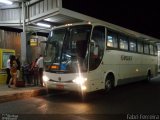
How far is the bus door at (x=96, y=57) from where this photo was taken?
10797 mm

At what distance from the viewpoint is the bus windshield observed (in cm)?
1047

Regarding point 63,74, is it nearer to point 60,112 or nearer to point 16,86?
point 60,112

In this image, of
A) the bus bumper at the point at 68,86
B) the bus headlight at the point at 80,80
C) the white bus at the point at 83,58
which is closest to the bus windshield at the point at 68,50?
the white bus at the point at 83,58

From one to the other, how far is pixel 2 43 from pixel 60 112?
9187 mm

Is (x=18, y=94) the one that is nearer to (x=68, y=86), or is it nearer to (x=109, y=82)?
(x=68, y=86)

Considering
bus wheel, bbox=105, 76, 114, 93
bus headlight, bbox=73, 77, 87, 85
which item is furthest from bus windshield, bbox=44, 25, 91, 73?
bus wheel, bbox=105, 76, 114, 93

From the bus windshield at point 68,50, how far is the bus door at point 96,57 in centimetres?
37

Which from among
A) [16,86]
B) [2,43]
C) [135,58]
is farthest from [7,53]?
[135,58]

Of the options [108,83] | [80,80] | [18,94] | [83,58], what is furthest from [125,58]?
[18,94]

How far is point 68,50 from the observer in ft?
35.4

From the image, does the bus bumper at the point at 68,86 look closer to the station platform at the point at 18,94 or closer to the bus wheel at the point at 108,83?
the station platform at the point at 18,94

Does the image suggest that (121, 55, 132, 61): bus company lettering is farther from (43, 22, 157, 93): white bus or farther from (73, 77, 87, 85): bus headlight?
(73, 77, 87, 85): bus headlight

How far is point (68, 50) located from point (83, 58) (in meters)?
0.79

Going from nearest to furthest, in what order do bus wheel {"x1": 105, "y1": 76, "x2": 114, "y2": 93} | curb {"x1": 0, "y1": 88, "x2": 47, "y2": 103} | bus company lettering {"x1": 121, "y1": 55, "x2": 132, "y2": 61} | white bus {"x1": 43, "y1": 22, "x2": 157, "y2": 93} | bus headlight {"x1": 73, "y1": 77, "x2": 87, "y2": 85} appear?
bus headlight {"x1": 73, "y1": 77, "x2": 87, "y2": 85} < white bus {"x1": 43, "y1": 22, "x2": 157, "y2": 93} < curb {"x1": 0, "y1": 88, "x2": 47, "y2": 103} < bus wheel {"x1": 105, "y1": 76, "x2": 114, "y2": 93} < bus company lettering {"x1": 121, "y1": 55, "x2": 132, "y2": 61}
